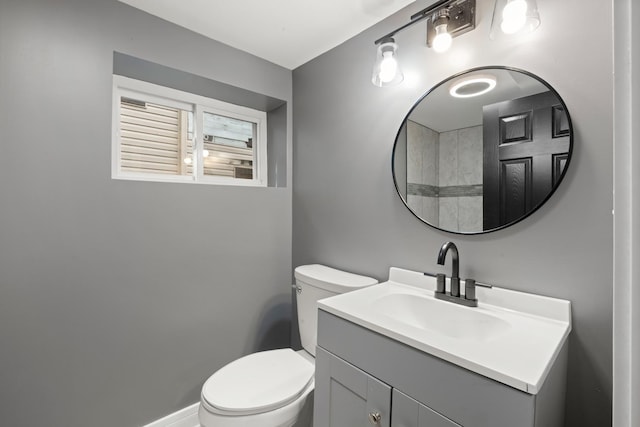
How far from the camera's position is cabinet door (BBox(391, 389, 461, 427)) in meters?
0.78

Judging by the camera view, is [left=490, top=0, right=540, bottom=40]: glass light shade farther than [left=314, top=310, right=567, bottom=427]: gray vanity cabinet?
Yes

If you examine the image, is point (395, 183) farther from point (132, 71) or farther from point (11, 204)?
point (11, 204)

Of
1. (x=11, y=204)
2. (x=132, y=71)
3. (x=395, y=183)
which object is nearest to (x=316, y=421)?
(x=395, y=183)

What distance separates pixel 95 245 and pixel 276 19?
4.70 ft

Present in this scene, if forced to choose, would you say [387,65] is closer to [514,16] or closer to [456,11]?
[456,11]

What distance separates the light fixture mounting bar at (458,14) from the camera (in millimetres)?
1198

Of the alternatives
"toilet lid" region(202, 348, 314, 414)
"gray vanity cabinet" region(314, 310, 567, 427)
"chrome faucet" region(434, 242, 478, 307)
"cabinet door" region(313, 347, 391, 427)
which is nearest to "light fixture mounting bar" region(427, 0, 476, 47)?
"chrome faucet" region(434, 242, 478, 307)

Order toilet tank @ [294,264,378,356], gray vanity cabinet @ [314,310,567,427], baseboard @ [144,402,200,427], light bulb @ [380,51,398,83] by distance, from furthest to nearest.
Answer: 1. baseboard @ [144,402,200,427]
2. toilet tank @ [294,264,378,356]
3. light bulb @ [380,51,398,83]
4. gray vanity cabinet @ [314,310,567,427]

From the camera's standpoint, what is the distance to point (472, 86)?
47.7 inches

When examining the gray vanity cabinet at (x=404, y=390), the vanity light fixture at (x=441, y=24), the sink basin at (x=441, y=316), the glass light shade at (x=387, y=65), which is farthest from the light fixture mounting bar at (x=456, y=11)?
the gray vanity cabinet at (x=404, y=390)

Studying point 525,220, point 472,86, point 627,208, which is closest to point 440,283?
point 525,220

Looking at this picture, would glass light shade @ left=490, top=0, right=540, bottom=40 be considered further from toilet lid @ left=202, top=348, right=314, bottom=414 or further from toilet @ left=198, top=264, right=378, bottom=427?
toilet lid @ left=202, top=348, right=314, bottom=414

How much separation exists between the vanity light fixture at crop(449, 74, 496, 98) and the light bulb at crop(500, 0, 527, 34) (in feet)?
0.55

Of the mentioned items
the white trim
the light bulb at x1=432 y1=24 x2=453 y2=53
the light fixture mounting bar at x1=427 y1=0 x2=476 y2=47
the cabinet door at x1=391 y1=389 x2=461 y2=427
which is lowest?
the cabinet door at x1=391 y1=389 x2=461 y2=427
